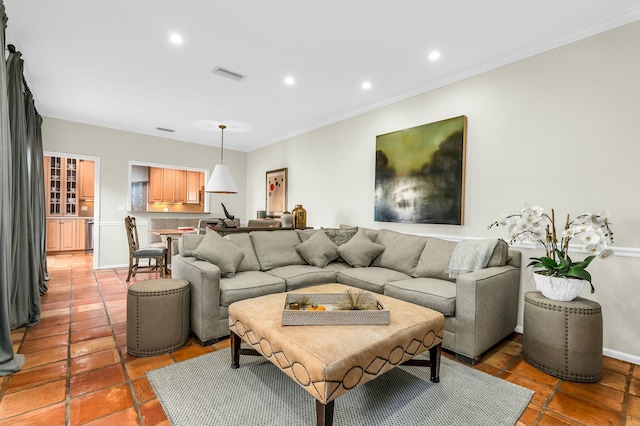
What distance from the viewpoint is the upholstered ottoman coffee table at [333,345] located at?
4.56 ft

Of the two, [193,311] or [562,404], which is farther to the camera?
[193,311]

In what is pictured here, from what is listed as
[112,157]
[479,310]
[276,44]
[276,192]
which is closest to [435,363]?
[479,310]

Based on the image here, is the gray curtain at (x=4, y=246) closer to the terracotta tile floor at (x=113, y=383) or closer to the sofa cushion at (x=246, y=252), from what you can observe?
the terracotta tile floor at (x=113, y=383)

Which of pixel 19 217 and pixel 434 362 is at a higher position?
pixel 19 217

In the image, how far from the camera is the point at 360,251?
3.54 meters

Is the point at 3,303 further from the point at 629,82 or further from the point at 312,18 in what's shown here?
the point at 629,82

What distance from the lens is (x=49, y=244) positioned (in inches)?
279

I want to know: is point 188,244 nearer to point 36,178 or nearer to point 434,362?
point 434,362

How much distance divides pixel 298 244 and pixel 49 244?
22.4 ft

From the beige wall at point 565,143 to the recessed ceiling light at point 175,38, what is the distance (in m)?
2.62

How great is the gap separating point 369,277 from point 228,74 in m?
2.74


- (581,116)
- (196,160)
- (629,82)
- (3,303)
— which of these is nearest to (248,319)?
(3,303)

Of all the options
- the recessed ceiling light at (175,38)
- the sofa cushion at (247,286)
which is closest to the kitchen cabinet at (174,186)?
the recessed ceiling light at (175,38)

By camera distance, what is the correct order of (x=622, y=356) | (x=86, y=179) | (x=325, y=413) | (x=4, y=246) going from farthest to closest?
(x=86, y=179)
(x=622, y=356)
(x=4, y=246)
(x=325, y=413)
